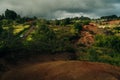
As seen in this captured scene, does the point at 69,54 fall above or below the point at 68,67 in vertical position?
below

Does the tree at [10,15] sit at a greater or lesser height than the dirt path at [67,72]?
lesser

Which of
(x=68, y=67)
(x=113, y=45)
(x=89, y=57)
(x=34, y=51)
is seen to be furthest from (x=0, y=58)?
(x=113, y=45)

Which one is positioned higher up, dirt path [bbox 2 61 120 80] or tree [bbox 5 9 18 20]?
dirt path [bbox 2 61 120 80]

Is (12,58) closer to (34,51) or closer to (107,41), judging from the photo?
(34,51)

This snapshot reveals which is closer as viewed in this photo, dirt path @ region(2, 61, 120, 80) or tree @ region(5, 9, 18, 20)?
dirt path @ region(2, 61, 120, 80)

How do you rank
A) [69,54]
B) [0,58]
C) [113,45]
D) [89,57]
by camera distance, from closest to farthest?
[0,58], [89,57], [69,54], [113,45]

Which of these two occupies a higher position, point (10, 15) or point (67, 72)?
point (67, 72)

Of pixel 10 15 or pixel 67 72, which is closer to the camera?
pixel 67 72

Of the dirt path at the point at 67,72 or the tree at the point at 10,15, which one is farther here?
the tree at the point at 10,15
